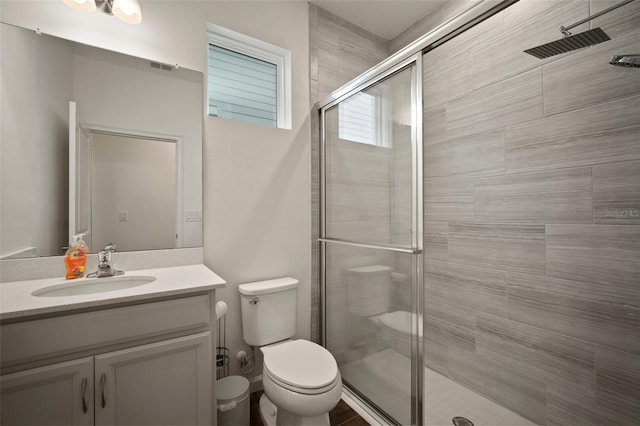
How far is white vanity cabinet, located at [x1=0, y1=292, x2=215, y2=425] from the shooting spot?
97cm

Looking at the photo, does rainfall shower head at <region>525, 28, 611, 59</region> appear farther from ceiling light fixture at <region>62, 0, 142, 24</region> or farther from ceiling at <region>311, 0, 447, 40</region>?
ceiling light fixture at <region>62, 0, 142, 24</region>

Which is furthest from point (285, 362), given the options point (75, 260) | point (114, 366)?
point (75, 260)

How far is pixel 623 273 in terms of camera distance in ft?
4.41

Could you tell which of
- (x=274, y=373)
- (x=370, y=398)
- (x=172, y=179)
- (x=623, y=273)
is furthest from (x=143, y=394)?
(x=623, y=273)

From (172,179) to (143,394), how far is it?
1.05 metres

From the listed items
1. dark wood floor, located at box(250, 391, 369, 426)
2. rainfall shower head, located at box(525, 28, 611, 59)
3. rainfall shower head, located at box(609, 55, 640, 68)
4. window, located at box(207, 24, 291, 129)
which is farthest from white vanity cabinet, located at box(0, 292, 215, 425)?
rainfall shower head, located at box(609, 55, 640, 68)

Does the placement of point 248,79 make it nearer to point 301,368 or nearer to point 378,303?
point 378,303

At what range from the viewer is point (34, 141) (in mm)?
1352

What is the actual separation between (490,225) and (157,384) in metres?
1.97

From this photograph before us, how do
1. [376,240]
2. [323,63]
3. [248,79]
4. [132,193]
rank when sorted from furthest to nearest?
[323,63] < [248,79] < [376,240] < [132,193]

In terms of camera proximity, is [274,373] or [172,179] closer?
[274,373]

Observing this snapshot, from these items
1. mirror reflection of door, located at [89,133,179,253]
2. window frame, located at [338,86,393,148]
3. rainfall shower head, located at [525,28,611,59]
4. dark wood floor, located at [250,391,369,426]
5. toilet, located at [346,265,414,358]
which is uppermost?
rainfall shower head, located at [525,28,611,59]

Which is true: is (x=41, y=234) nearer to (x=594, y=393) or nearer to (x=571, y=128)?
(x=571, y=128)

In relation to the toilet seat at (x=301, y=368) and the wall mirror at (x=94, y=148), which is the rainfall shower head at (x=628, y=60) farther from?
the wall mirror at (x=94, y=148)
